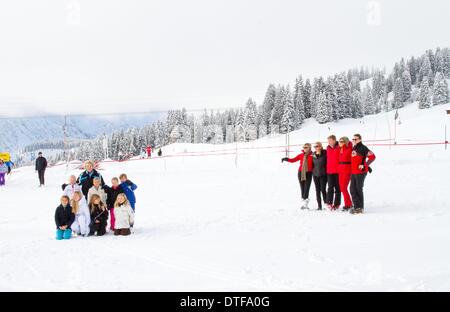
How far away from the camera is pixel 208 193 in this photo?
15.3m

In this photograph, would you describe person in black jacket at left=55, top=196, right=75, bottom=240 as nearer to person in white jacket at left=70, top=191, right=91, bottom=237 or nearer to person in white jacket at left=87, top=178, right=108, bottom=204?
person in white jacket at left=70, top=191, right=91, bottom=237

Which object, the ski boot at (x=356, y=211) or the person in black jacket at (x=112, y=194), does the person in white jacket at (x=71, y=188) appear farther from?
the ski boot at (x=356, y=211)

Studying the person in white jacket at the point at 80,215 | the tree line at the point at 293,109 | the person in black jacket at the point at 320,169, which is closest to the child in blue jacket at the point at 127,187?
the person in white jacket at the point at 80,215

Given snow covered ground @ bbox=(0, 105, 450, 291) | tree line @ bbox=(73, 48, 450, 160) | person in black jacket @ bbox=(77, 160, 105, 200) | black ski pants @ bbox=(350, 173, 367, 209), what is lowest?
snow covered ground @ bbox=(0, 105, 450, 291)

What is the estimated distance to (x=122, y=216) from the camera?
8648 mm

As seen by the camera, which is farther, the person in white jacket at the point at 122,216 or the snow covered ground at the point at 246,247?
the person in white jacket at the point at 122,216

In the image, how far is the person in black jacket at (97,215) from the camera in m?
8.74

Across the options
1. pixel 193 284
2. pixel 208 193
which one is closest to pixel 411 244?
pixel 193 284

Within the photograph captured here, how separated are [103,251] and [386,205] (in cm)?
Result: 741

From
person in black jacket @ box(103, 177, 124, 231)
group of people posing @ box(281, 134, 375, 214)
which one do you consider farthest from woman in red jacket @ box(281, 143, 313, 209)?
person in black jacket @ box(103, 177, 124, 231)

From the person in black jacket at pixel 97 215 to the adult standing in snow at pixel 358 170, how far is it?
5671 mm

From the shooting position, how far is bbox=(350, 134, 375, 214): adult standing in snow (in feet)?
31.5

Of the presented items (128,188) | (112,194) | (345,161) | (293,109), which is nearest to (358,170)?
(345,161)

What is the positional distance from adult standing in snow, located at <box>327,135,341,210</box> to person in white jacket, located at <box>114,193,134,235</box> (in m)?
4.93
